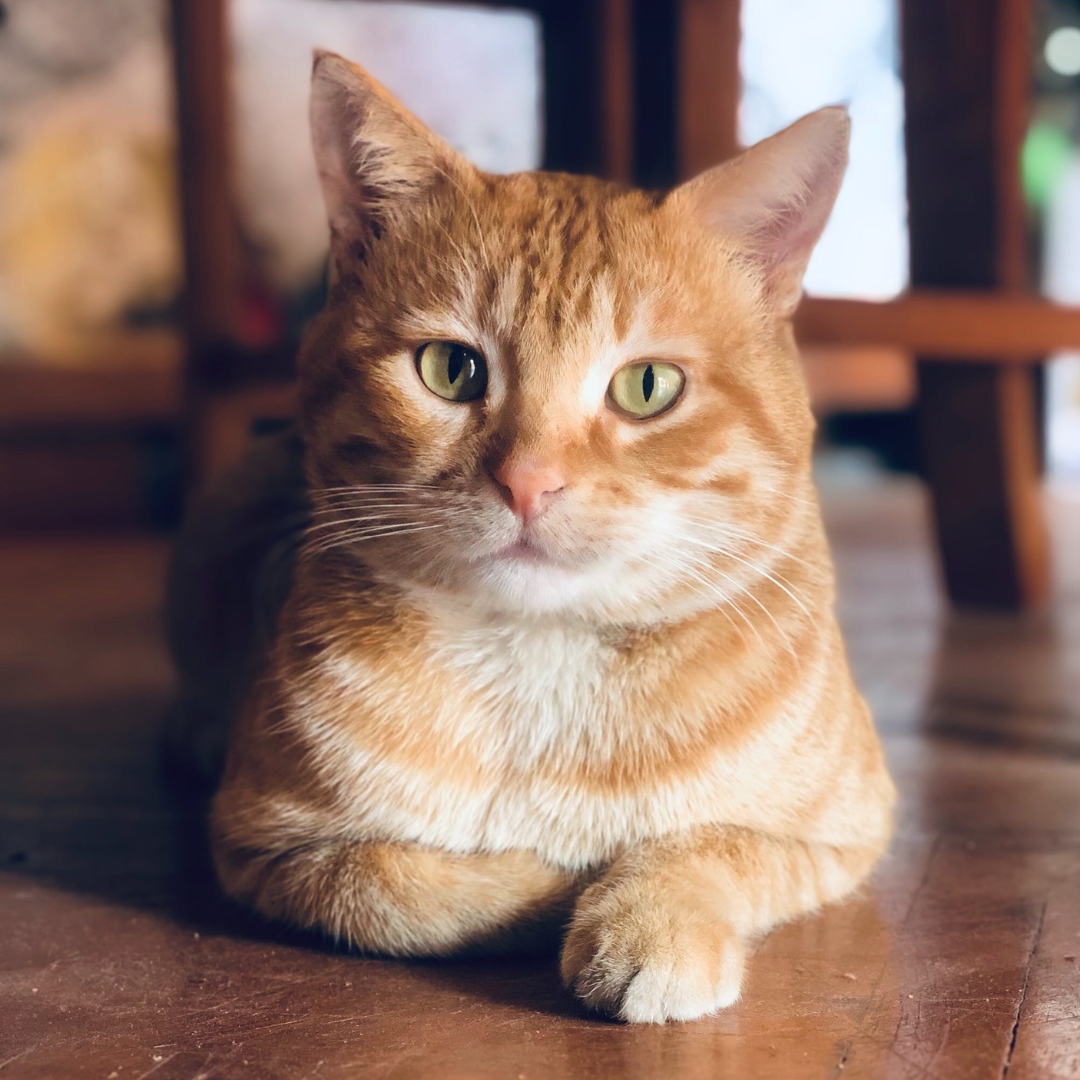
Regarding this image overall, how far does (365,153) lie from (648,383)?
1.13 feet

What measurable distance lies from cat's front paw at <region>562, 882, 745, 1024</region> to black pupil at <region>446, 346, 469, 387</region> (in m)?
0.44

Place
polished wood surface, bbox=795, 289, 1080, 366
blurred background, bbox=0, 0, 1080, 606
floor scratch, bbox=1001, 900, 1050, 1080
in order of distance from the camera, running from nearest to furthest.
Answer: floor scratch, bbox=1001, 900, 1050, 1080 → polished wood surface, bbox=795, 289, 1080, 366 → blurred background, bbox=0, 0, 1080, 606

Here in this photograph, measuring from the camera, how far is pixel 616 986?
0.97 metres

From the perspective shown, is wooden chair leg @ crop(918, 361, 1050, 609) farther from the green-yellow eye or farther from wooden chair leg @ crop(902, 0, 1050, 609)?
the green-yellow eye

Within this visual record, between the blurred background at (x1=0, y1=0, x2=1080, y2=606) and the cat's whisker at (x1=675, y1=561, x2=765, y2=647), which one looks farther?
A: the blurred background at (x1=0, y1=0, x2=1080, y2=606)

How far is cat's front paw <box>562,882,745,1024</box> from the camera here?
97 cm

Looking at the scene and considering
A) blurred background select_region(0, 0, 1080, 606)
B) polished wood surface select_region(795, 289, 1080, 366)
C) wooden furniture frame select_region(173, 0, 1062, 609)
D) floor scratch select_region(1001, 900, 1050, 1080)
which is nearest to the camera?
Answer: floor scratch select_region(1001, 900, 1050, 1080)

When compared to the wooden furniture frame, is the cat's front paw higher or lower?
lower

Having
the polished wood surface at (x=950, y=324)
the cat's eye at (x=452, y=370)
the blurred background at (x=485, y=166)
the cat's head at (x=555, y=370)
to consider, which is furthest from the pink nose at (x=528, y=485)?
the polished wood surface at (x=950, y=324)

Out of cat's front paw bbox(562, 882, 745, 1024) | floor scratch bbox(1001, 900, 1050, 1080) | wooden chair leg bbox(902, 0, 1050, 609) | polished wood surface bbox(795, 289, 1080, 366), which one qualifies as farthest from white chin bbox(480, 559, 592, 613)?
wooden chair leg bbox(902, 0, 1050, 609)

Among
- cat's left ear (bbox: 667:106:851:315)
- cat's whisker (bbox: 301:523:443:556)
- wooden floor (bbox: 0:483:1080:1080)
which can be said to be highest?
cat's left ear (bbox: 667:106:851:315)

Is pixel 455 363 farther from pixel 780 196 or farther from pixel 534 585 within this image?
pixel 780 196

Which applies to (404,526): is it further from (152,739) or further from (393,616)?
(152,739)

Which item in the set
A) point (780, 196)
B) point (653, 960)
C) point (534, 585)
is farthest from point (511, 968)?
point (780, 196)
